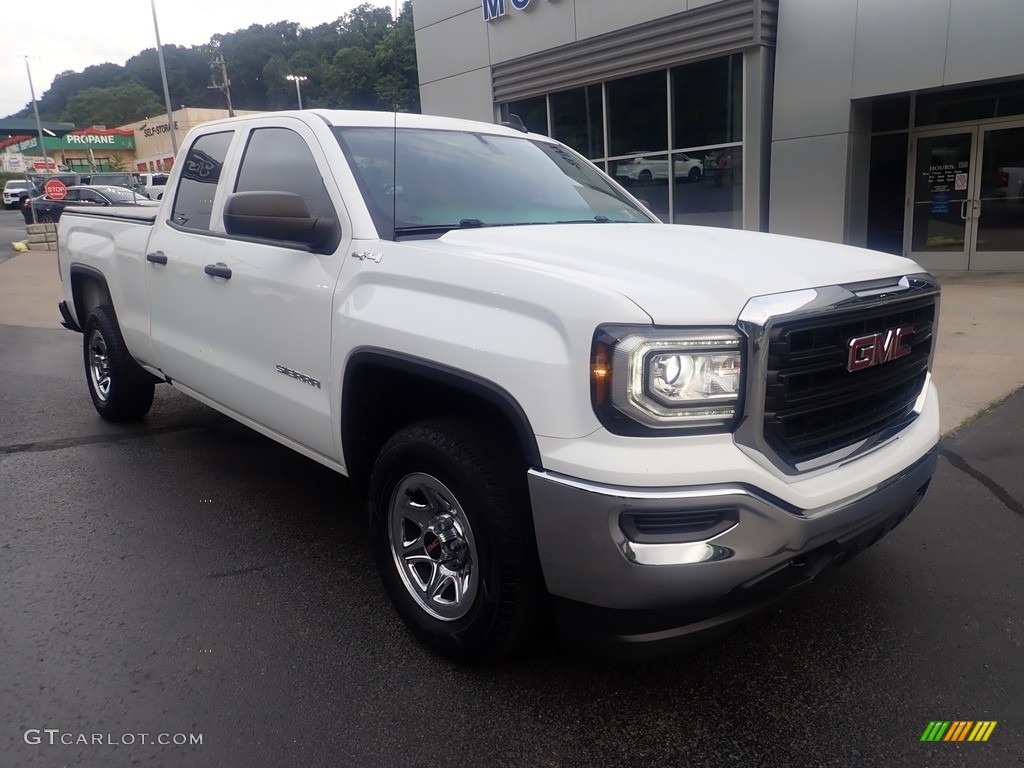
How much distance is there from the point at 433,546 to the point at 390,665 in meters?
0.45

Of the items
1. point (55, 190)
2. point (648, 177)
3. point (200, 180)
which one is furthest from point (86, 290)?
point (55, 190)

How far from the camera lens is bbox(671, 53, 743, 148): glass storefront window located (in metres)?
13.6

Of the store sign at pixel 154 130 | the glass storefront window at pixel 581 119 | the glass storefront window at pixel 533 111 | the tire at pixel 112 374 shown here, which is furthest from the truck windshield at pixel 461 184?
the store sign at pixel 154 130

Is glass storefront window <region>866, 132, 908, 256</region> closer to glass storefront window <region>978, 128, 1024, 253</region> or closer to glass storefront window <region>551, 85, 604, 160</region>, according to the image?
glass storefront window <region>978, 128, 1024, 253</region>

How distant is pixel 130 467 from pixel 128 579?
1660mm

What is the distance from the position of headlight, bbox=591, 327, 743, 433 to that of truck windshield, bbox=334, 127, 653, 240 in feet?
4.12

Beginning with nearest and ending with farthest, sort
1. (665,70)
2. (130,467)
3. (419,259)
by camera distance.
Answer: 1. (419,259)
2. (130,467)
3. (665,70)

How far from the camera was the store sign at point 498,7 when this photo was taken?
638 inches

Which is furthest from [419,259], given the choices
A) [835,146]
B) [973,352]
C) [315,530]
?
[835,146]

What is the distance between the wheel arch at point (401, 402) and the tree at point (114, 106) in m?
98.5

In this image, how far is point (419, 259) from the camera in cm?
286

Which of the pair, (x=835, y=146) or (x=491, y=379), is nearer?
(x=491, y=379)

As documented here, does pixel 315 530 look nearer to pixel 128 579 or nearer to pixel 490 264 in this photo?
pixel 128 579

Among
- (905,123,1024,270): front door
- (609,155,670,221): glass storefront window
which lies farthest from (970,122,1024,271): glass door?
(609,155,670,221): glass storefront window
